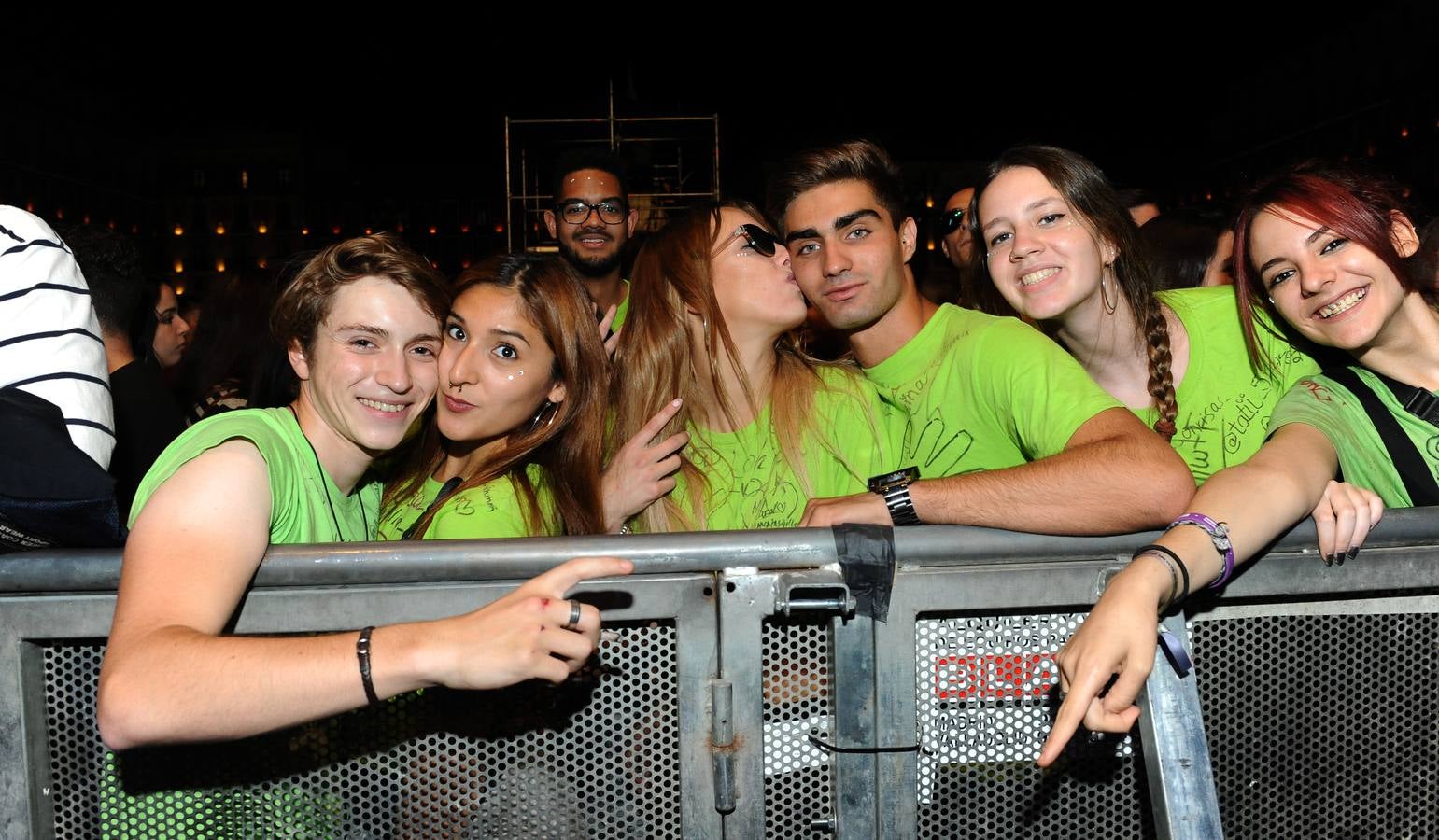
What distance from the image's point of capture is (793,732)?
157cm

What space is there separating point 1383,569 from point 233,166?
1866cm

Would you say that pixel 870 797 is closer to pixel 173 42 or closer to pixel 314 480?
pixel 314 480

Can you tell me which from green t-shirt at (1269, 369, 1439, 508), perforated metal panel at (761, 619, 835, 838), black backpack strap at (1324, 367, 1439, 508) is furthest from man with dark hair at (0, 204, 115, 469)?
black backpack strap at (1324, 367, 1439, 508)

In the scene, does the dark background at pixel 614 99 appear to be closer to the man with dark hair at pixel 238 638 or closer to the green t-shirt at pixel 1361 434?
the green t-shirt at pixel 1361 434

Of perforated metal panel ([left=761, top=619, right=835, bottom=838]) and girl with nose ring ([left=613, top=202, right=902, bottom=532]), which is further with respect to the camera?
girl with nose ring ([left=613, top=202, right=902, bottom=532])

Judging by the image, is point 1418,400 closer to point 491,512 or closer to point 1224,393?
point 1224,393

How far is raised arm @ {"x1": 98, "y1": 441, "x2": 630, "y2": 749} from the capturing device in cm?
138

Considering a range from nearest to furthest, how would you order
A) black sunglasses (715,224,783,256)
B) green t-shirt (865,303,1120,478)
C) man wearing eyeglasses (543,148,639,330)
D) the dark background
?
green t-shirt (865,303,1120,478), black sunglasses (715,224,783,256), man wearing eyeglasses (543,148,639,330), the dark background

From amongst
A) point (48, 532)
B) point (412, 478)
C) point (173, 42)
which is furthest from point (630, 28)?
point (48, 532)

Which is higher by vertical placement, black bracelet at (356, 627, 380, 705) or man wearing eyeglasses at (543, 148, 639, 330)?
man wearing eyeglasses at (543, 148, 639, 330)

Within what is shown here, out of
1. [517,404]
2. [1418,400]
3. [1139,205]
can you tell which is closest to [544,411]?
[517,404]

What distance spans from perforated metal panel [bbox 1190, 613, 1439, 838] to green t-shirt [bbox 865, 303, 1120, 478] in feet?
2.23

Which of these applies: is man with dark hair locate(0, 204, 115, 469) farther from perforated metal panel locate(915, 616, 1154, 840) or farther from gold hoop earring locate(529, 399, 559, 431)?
perforated metal panel locate(915, 616, 1154, 840)

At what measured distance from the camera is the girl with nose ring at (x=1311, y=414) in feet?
4.73
